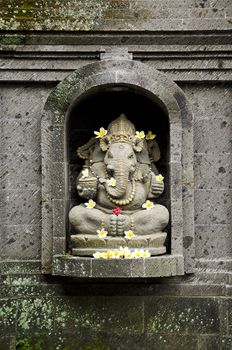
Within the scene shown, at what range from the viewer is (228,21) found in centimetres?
802

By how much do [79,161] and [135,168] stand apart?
0.83 meters

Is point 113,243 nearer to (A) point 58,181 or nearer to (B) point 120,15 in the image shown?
(A) point 58,181

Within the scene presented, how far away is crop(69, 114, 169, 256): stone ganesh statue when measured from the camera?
7.61 meters

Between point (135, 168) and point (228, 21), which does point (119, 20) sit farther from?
point (135, 168)

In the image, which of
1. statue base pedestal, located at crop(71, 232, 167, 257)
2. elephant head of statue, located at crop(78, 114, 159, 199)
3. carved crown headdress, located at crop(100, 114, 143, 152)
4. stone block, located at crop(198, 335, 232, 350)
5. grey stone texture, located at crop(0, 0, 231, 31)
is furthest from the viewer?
grey stone texture, located at crop(0, 0, 231, 31)

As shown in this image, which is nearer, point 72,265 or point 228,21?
point 72,265

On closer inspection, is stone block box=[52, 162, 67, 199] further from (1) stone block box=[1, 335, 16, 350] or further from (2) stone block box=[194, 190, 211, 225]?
(1) stone block box=[1, 335, 16, 350]

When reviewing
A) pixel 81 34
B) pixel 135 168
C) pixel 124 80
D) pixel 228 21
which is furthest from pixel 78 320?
pixel 228 21

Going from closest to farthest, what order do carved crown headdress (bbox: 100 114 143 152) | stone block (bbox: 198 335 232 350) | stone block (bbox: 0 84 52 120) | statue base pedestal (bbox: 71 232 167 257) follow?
statue base pedestal (bbox: 71 232 167 257), stone block (bbox: 198 335 232 350), carved crown headdress (bbox: 100 114 143 152), stone block (bbox: 0 84 52 120)

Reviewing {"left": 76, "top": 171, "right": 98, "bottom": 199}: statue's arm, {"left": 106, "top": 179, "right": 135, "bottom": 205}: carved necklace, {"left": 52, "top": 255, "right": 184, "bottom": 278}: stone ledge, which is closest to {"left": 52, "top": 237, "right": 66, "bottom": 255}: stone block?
{"left": 52, "top": 255, "right": 184, "bottom": 278}: stone ledge

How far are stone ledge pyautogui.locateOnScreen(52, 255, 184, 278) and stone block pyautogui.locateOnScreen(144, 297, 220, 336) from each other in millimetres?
593

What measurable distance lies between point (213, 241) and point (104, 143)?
1.77 m

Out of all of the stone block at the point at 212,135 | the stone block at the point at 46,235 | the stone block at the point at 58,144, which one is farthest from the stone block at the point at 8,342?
the stone block at the point at 212,135

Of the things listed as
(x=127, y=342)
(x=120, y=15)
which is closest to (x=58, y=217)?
(x=127, y=342)
